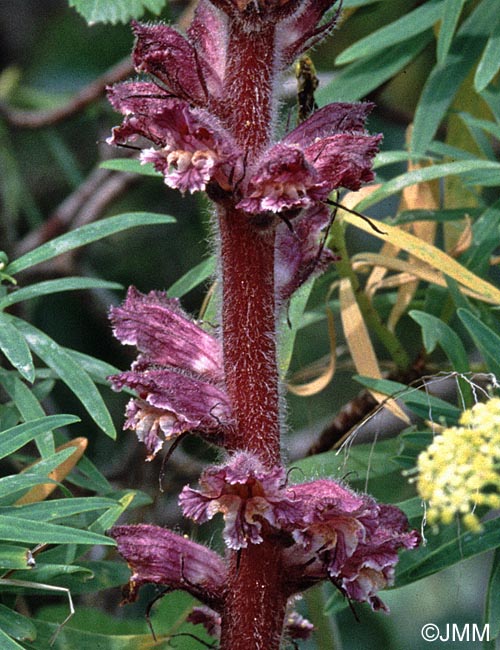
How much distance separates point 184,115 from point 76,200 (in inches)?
54.4

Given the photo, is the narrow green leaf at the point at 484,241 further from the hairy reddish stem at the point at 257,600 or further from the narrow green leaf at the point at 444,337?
the hairy reddish stem at the point at 257,600

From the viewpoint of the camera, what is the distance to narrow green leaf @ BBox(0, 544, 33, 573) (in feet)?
3.55

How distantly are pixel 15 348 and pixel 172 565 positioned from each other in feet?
1.03

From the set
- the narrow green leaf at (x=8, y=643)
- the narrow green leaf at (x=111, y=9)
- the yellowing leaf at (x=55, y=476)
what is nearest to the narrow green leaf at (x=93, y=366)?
the yellowing leaf at (x=55, y=476)

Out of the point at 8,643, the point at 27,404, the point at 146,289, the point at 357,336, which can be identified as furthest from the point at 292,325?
the point at 146,289

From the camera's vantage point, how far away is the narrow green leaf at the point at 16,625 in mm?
1104

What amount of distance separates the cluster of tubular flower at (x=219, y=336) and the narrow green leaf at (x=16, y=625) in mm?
142

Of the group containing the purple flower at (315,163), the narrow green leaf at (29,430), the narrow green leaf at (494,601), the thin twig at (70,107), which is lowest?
the narrow green leaf at (494,601)

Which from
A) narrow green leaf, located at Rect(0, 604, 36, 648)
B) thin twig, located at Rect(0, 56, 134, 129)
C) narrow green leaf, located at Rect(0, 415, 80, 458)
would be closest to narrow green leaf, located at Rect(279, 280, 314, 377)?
narrow green leaf, located at Rect(0, 415, 80, 458)

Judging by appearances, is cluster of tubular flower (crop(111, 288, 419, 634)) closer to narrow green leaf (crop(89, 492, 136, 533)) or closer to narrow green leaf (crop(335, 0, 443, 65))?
narrow green leaf (crop(89, 492, 136, 533))

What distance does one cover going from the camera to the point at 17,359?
4.05ft

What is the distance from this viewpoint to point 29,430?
45.3 inches

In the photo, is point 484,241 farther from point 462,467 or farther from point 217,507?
point 462,467

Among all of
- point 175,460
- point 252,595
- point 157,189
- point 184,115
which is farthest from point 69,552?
point 157,189
